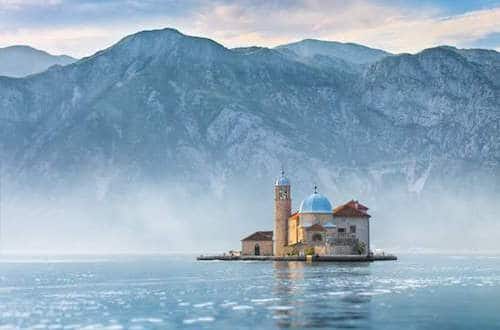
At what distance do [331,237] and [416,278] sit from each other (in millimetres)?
56045

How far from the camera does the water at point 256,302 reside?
82.9 metres

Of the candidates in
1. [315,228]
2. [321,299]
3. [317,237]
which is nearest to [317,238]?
[317,237]

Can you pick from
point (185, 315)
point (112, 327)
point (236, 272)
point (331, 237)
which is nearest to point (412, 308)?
point (185, 315)

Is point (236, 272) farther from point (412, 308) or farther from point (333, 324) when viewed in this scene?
point (333, 324)

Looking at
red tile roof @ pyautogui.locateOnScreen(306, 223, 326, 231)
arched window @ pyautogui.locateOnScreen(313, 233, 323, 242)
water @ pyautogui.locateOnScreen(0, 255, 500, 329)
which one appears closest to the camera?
water @ pyautogui.locateOnScreen(0, 255, 500, 329)

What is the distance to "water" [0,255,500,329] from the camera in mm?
82875

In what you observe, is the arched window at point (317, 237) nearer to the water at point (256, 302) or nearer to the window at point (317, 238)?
the window at point (317, 238)

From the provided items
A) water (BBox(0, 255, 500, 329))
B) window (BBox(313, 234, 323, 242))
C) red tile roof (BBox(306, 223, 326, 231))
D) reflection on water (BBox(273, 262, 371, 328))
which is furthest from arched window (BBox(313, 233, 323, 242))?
water (BBox(0, 255, 500, 329))

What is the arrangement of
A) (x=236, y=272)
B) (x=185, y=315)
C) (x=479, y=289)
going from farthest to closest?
(x=236, y=272), (x=479, y=289), (x=185, y=315)

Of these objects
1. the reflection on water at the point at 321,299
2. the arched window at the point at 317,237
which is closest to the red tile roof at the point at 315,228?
the arched window at the point at 317,237

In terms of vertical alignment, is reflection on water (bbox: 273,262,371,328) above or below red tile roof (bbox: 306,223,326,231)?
below

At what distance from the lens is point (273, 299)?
10138 centimetres

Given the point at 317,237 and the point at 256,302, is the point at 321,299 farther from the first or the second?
the point at 317,237

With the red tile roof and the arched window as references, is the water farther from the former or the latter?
the arched window
